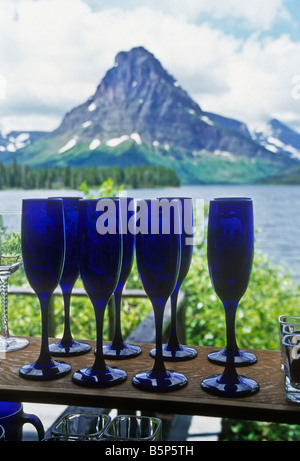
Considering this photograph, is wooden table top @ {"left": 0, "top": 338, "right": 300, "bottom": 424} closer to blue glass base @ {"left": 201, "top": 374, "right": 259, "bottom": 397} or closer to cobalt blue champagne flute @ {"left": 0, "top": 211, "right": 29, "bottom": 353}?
blue glass base @ {"left": 201, "top": 374, "right": 259, "bottom": 397}

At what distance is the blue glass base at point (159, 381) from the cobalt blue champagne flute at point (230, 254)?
0.14 feet

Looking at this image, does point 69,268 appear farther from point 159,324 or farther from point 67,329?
point 159,324

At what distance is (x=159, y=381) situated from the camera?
779 mm

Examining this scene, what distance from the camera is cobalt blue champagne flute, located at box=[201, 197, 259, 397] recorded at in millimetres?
785

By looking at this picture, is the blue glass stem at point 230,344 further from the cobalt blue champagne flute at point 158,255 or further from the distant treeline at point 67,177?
the distant treeline at point 67,177

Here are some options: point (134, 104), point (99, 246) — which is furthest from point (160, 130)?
point (99, 246)

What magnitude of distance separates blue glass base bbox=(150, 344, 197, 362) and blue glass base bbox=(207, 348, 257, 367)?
4cm

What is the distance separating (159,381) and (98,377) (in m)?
0.10

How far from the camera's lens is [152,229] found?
77 cm

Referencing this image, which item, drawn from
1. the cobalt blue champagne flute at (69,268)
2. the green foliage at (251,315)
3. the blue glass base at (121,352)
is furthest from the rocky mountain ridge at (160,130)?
the blue glass base at (121,352)

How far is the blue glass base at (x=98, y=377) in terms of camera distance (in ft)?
2.58

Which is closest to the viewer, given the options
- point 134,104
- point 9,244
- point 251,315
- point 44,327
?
point 44,327

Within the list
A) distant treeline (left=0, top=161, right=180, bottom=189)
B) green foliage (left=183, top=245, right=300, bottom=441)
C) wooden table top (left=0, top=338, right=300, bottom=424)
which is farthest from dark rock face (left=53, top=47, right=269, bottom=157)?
wooden table top (left=0, top=338, right=300, bottom=424)

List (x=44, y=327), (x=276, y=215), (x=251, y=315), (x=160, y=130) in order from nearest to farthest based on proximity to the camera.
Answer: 1. (x=44, y=327)
2. (x=251, y=315)
3. (x=276, y=215)
4. (x=160, y=130)
